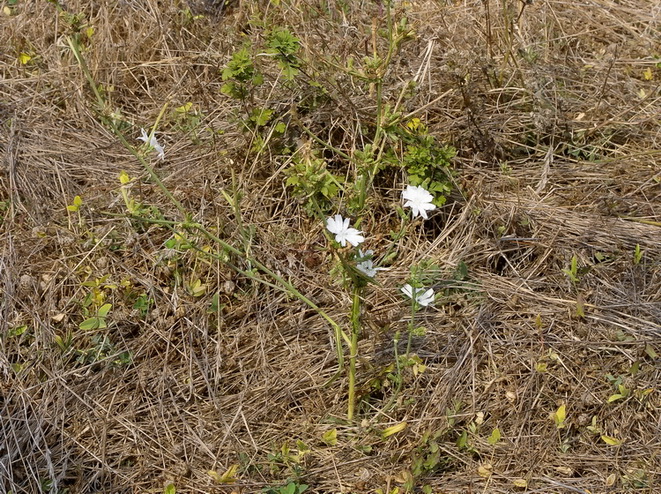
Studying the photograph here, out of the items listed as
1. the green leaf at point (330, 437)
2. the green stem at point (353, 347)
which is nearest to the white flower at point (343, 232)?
the green stem at point (353, 347)

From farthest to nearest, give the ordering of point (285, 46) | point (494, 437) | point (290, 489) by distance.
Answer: point (285, 46) → point (494, 437) → point (290, 489)

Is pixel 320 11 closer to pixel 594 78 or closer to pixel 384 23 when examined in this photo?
pixel 384 23

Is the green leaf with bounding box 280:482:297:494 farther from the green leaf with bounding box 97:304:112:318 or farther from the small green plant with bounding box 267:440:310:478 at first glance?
Answer: the green leaf with bounding box 97:304:112:318

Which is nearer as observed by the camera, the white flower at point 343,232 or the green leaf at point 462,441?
the white flower at point 343,232

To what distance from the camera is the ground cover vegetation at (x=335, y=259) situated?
202cm

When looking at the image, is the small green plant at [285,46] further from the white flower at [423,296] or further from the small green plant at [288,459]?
the small green plant at [288,459]

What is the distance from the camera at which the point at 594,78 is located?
3.05 m

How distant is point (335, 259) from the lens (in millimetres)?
2143

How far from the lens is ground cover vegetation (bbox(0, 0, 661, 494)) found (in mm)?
2023

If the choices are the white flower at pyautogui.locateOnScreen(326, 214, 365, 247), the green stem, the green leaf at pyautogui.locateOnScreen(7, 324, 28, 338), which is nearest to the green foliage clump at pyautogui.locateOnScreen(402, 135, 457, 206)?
the green stem

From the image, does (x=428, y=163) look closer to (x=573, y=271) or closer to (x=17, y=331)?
(x=573, y=271)

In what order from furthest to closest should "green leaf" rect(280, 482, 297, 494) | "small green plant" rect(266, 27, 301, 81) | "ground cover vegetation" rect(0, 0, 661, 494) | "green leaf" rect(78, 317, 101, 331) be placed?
"small green plant" rect(266, 27, 301, 81) → "green leaf" rect(78, 317, 101, 331) → "ground cover vegetation" rect(0, 0, 661, 494) → "green leaf" rect(280, 482, 297, 494)

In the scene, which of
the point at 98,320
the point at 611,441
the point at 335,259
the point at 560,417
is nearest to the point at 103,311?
the point at 98,320

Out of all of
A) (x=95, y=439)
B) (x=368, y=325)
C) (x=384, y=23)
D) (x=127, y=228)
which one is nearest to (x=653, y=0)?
(x=384, y=23)
